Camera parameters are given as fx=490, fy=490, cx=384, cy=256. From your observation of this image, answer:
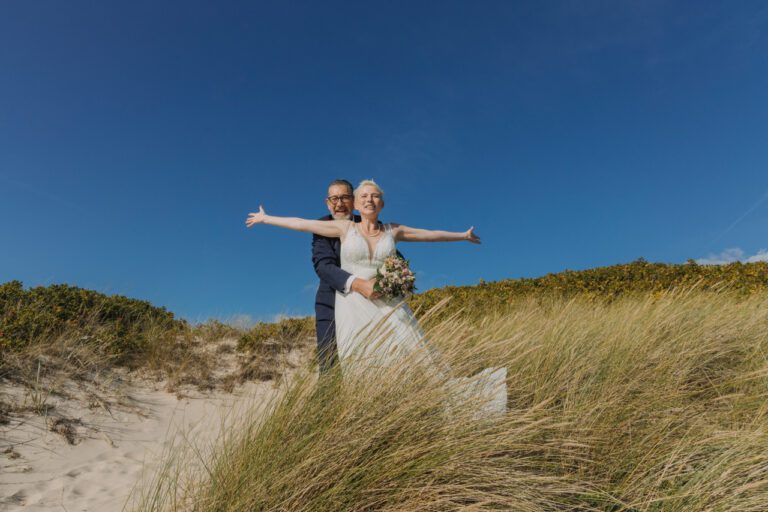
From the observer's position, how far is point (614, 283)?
1078 centimetres

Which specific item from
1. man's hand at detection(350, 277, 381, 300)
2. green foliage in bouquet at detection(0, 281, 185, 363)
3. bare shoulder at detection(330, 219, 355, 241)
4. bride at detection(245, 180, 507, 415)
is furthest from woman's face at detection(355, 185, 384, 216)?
green foliage in bouquet at detection(0, 281, 185, 363)

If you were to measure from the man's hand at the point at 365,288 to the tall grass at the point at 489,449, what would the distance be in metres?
0.74

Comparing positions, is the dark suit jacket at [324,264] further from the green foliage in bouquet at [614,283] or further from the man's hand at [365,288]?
the green foliage in bouquet at [614,283]

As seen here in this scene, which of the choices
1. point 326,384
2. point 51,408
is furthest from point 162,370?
point 326,384

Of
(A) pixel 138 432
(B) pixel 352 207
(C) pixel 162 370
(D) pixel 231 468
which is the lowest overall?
(D) pixel 231 468

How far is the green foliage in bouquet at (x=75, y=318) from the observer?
23.9 ft

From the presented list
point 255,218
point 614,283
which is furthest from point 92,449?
point 614,283

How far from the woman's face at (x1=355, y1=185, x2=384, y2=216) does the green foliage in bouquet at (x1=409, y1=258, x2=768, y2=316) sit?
5.39 meters

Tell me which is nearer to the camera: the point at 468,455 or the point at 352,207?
the point at 468,455

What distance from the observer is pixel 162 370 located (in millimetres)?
7758

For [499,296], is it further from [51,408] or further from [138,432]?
[51,408]

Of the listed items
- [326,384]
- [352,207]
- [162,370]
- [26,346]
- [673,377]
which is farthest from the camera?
[162,370]

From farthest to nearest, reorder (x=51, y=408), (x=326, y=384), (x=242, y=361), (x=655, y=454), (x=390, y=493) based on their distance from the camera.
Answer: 1. (x=242, y=361)
2. (x=51, y=408)
3. (x=655, y=454)
4. (x=326, y=384)
5. (x=390, y=493)

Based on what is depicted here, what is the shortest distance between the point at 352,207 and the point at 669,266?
931 cm
